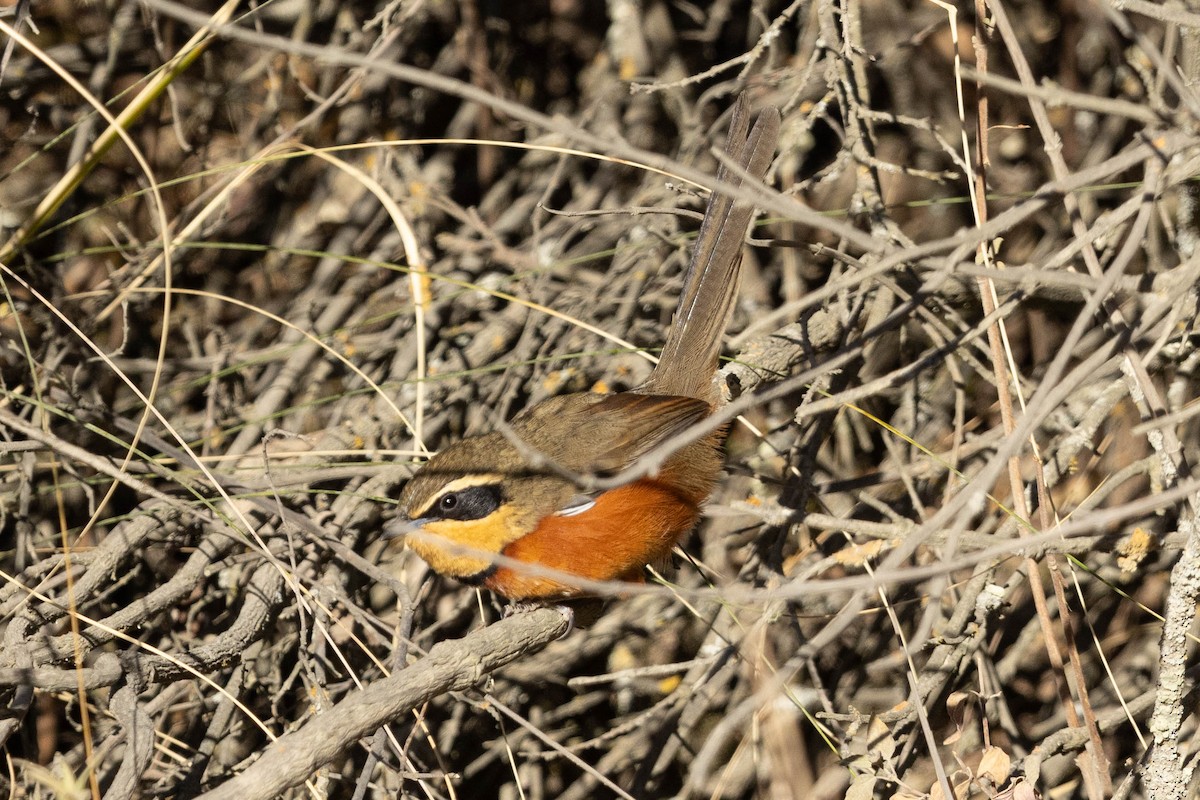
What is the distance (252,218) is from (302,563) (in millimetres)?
2609

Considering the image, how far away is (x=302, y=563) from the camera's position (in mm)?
3789

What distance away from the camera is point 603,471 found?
3980mm

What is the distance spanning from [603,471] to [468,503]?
21.0 inches

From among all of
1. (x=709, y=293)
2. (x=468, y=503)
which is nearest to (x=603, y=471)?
(x=468, y=503)

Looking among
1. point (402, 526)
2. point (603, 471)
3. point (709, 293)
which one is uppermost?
point (709, 293)

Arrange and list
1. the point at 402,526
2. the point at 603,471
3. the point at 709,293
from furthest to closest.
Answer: the point at 709,293 → the point at 603,471 → the point at 402,526

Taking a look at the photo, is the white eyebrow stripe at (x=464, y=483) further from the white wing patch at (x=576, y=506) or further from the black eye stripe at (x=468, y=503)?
the white wing patch at (x=576, y=506)

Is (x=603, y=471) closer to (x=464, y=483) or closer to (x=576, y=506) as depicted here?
(x=576, y=506)

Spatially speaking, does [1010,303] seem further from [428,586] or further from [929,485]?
[428,586]

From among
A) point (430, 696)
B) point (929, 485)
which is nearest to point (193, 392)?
point (430, 696)

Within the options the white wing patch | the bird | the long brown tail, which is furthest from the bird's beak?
the long brown tail

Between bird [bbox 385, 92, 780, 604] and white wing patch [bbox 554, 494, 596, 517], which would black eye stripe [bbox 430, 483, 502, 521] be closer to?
bird [bbox 385, 92, 780, 604]

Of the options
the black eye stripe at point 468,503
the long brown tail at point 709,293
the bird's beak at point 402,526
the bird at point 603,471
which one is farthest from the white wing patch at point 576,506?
the long brown tail at point 709,293

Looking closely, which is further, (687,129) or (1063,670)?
(687,129)
